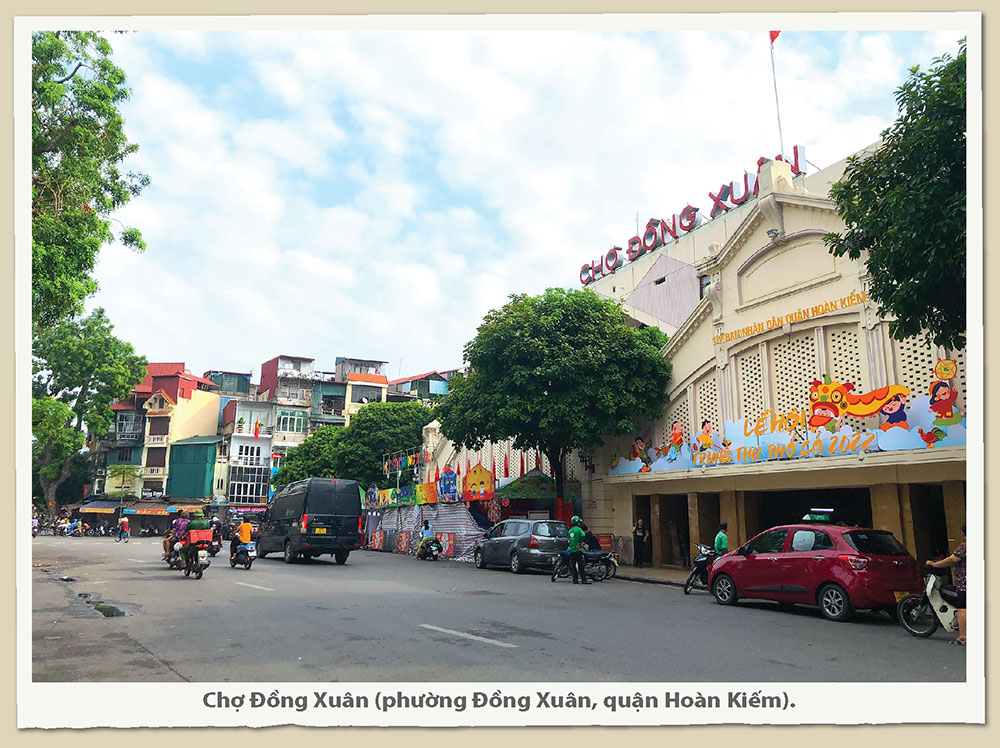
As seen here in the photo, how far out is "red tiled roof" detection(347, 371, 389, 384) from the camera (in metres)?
70.5

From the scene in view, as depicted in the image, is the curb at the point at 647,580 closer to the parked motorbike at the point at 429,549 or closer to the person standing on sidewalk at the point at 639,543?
the person standing on sidewalk at the point at 639,543

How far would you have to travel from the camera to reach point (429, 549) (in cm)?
2952

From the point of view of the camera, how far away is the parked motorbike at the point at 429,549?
2930cm

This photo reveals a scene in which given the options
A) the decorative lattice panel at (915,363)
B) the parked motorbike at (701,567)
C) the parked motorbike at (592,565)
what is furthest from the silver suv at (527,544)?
the decorative lattice panel at (915,363)

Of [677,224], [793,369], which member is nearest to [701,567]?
[793,369]

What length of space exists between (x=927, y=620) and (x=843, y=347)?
831 centimetres

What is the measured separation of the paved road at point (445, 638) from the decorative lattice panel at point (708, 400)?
20.3ft

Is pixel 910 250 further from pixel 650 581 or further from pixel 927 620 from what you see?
pixel 650 581

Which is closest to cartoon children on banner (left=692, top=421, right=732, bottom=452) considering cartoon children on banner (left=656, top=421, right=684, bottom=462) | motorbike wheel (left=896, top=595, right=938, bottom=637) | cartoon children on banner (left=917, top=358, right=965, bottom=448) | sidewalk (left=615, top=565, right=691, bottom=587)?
cartoon children on banner (left=656, top=421, right=684, bottom=462)

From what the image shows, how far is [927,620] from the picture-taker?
9672mm

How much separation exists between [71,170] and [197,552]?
333 inches

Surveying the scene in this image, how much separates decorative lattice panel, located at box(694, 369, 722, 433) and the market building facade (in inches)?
2.2

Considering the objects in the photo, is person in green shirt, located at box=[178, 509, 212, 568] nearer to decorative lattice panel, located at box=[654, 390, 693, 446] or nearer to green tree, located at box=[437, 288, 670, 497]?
green tree, located at box=[437, 288, 670, 497]

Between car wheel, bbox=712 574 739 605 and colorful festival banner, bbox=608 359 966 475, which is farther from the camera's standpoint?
colorful festival banner, bbox=608 359 966 475
